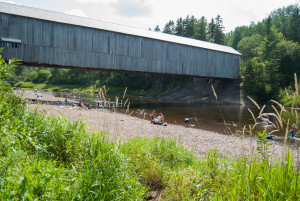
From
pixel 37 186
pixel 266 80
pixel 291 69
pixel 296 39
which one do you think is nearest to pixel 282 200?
pixel 37 186

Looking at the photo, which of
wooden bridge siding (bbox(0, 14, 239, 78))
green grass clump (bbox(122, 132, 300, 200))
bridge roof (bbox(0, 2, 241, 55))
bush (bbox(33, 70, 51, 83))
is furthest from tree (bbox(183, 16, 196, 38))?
green grass clump (bbox(122, 132, 300, 200))

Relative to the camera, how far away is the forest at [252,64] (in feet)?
98.5

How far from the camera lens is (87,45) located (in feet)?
66.0

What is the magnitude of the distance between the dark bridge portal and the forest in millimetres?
3907

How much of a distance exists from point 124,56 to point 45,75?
54247 millimetres

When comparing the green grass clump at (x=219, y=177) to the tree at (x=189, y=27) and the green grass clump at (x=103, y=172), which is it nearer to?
the green grass clump at (x=103, y=172)

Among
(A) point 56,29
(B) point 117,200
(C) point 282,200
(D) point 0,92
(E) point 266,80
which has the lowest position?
A: (B) point 117,200

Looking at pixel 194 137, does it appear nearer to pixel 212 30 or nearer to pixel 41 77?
pixel 212 30

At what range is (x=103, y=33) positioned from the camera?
68.5 ft

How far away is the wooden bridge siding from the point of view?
1762 cm

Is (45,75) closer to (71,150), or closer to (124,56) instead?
(124,56)

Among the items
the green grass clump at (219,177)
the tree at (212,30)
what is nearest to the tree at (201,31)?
the tree at (212,30)

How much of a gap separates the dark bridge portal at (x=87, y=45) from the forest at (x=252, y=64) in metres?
3.91

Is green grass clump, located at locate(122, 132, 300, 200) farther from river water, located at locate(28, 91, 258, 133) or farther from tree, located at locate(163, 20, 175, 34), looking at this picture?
tree, located at locate(163, 20, 175, 34)
